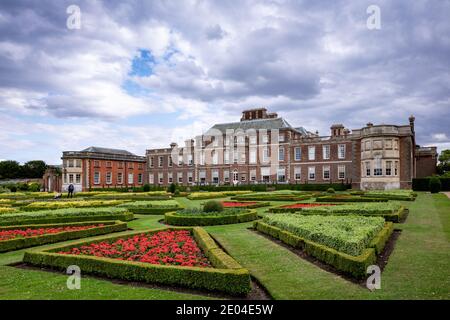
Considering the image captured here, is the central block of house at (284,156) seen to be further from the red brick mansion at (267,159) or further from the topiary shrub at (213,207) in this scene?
the topiary shrub at (213,207)

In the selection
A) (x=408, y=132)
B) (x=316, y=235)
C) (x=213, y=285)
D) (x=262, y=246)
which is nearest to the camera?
(x=213, y=285)

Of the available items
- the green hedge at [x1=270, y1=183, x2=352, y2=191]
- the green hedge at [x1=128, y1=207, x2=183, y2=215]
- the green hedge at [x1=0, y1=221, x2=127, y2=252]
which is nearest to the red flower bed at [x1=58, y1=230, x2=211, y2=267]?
the green hedge at [x1=0, y1=221, x2=127, y2=252]

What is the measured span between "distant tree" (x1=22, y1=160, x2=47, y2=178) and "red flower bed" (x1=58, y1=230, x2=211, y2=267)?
8652cm

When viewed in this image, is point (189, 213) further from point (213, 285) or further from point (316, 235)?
point (213, 285)

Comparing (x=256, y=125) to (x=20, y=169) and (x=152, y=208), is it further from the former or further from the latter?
(x=20, y=169)

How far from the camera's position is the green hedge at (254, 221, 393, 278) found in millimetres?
8141

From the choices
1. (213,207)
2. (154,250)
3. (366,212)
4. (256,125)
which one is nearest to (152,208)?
(213,207)

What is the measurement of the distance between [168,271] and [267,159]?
49054mm

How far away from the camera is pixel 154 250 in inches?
419

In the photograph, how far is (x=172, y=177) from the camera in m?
66.6

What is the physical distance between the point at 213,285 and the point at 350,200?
67.4 ft

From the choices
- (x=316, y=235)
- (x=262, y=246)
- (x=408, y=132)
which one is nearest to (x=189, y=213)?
(x=262, y=246)

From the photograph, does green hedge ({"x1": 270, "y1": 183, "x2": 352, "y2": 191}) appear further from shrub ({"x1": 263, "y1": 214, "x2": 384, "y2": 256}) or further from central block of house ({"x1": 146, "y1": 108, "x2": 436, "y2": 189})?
shrub ({"x1": 263, "y1": 214, "x2": 384, "y2": 256})
